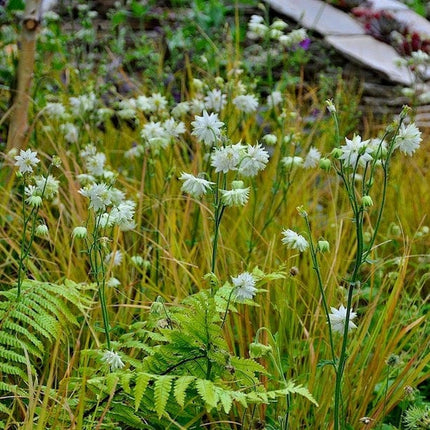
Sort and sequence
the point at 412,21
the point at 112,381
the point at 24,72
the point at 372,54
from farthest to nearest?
the point at 412,21, the point at 372,54, the point at 24,72, the point at 112,381

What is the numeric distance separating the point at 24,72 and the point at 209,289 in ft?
6.11

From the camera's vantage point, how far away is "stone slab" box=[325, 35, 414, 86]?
6.58m

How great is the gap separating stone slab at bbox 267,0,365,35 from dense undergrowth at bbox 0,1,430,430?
2.71 metres

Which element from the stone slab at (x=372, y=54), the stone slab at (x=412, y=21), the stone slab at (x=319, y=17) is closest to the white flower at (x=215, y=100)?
the stone slab at (x=372, y=54)

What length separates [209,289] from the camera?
2.62 metres

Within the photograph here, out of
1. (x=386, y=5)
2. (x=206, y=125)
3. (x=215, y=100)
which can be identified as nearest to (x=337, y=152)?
(x=206, y=125)

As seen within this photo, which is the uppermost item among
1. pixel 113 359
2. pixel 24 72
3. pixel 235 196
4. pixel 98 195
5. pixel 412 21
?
pixel 235 196

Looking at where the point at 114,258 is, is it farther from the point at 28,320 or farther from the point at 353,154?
the point at 353,154

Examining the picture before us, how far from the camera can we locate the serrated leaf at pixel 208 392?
176 cm

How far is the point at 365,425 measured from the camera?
2295 millimetres

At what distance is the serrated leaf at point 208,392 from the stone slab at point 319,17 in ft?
18.9

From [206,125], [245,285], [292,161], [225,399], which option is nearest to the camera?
[225,399]

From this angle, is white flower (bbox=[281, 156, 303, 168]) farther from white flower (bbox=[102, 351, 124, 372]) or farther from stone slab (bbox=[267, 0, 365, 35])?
stone slab (bbox=[267, 0, 365, 35])

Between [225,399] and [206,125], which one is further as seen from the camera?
[206,125]
